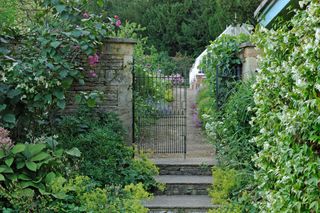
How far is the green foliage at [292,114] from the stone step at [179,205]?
2037 mm

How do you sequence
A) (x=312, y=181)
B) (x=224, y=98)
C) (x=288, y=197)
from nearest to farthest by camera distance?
1. (x=312, y=181)
2. (x=288, y=197)
3. (x=224, y=98)

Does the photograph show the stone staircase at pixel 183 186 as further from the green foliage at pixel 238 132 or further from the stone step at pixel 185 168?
the green foliage at pixel 238 132

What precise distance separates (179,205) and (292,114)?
3.34 meters

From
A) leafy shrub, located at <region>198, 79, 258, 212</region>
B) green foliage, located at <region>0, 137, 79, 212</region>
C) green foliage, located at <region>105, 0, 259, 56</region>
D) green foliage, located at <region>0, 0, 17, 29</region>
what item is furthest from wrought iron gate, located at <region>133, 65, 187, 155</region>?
green foliage, located at <region>105, 0, 259, 56</region>

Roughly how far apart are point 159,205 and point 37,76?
6.76 ft

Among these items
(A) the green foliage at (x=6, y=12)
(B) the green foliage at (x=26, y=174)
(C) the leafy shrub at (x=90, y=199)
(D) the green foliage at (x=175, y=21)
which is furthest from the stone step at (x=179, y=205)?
(D) the green foliage at (x=175, y=21)

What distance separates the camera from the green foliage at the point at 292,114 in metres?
2.74

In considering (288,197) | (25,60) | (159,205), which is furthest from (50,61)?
(288,197)

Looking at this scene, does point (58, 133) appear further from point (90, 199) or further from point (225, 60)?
point (225, 60)

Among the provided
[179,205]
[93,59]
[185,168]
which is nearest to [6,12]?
[93,59]

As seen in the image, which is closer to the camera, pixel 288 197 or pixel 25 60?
pixel 288 197

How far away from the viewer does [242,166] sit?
19.5 feet

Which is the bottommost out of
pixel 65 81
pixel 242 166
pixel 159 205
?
pixel 159 205

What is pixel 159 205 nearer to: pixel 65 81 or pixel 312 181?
pixel 65 81
